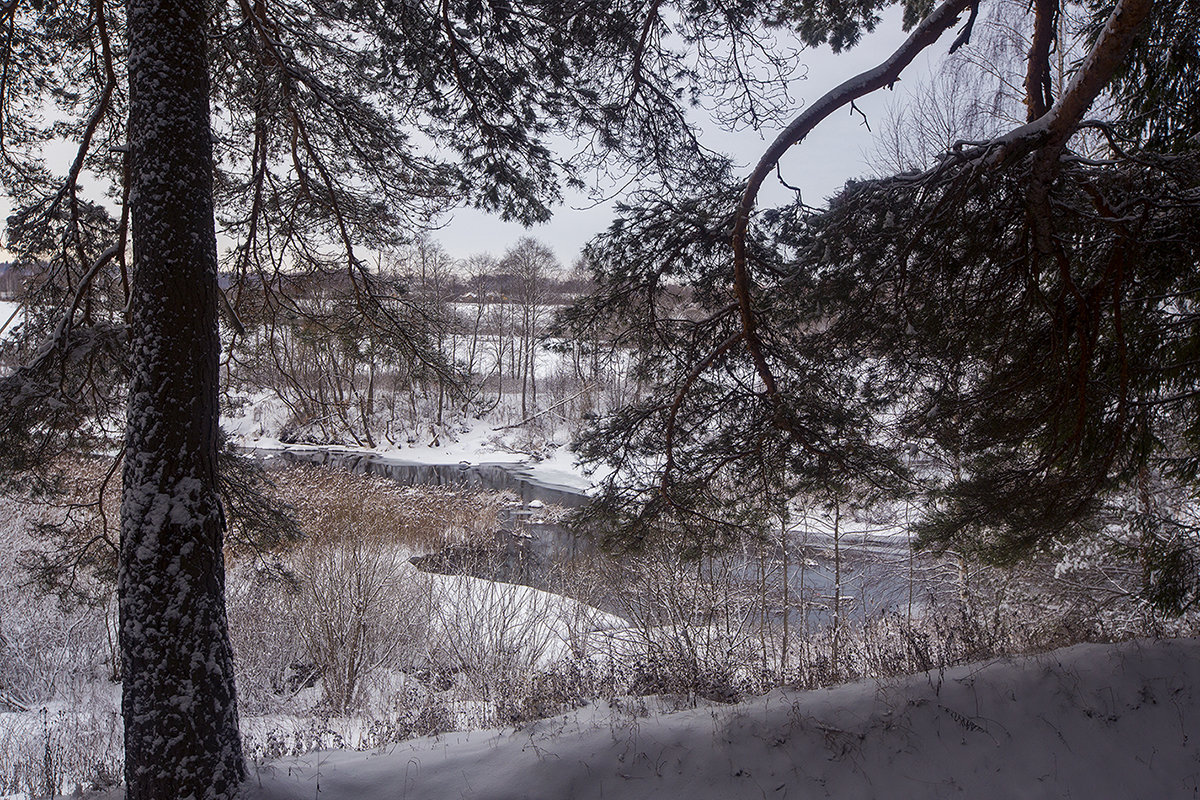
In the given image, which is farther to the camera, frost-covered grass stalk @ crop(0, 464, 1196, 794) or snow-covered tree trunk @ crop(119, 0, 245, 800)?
frost-covered grass stalk @ crop(0, 464, 1196, 794)

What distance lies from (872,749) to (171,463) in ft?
15.1

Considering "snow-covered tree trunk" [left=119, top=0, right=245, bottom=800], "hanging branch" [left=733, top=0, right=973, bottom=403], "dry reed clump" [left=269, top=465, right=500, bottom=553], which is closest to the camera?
"snow-covered tree trunk" [left=119, top=0, right=245, bottom=800]

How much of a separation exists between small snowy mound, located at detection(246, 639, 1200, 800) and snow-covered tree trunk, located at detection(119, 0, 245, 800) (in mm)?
782

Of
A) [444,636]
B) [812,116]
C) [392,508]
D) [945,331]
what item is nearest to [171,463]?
[812,116]

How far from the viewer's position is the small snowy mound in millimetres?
4043

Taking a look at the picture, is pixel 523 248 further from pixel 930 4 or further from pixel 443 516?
pixel 930 4

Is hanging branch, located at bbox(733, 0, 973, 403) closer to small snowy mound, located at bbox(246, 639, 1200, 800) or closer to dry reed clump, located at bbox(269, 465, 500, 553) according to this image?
small snowy mound, located at bbox(246, 639, 1200, 800)

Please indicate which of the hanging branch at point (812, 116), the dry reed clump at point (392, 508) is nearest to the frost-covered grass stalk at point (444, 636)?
the dry reed clump at point (392, 508)

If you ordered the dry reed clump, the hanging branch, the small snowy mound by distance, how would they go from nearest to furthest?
the hanging branch
the small snowy mound
the dry reed clump

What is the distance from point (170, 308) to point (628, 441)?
2842 millimetres

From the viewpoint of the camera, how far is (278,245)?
18.5ft

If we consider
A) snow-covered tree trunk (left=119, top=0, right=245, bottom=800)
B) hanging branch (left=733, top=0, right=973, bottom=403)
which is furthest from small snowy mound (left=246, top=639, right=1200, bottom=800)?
hanging branch (left=733, top=0, right=973, bottom=403)

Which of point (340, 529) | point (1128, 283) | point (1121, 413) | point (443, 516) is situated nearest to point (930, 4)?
point (1128, 283)

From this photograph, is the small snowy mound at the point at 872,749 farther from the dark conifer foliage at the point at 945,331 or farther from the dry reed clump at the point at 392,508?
the dry reed clump at the point at 392,508
